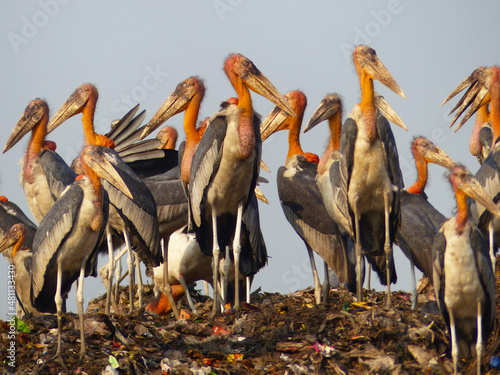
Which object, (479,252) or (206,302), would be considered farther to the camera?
(206,302)

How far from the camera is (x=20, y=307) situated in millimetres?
8281

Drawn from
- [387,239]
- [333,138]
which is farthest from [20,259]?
[387,239]

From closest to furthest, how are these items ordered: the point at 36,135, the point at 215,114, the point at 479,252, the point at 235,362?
the point at 479,252, the point at 235,362, the point at 215,114, the point at 36,135

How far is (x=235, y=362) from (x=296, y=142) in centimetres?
339

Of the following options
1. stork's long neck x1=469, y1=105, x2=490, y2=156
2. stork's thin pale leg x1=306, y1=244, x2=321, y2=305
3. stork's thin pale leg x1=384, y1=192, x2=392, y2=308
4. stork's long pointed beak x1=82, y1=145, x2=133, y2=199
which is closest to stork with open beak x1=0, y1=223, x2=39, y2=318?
stork's long pointed beak x1=82, y1=145, x2=133, y2=199

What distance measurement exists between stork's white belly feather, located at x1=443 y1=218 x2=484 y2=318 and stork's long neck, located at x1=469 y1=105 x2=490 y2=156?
4316 mm

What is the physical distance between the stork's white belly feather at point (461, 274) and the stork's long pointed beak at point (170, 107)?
157 inches

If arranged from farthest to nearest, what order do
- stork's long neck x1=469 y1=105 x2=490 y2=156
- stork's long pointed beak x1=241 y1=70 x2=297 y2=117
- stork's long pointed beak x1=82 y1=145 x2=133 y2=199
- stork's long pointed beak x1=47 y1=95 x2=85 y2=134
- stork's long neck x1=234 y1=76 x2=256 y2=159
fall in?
stork's long neck x1=469 y1=105 x2=490 y2=156 → stork's long pointed beak x1=47 y1=95 x2=85 y2=134 → stork's long pointed beak x1=241 y1=70 x2=297 y2=117 → stork's long neck x1=234 y1=76 x2=256 y2=159 → stork's long pointed beak x1=82 y1=145 x2=133 y2=199

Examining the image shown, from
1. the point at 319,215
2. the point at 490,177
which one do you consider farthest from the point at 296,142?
the point at 490,177

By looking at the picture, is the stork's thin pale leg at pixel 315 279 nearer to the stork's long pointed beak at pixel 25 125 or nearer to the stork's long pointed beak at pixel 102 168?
the stork's long pointed beak at pixel 102 168

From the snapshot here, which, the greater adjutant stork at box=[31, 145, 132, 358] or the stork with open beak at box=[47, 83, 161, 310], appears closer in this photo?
the greater adjutant stork at box=[31, 145, 132, 358]

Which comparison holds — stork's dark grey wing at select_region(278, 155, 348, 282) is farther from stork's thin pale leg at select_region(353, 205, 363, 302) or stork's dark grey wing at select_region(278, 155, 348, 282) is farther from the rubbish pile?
the rubbish pile

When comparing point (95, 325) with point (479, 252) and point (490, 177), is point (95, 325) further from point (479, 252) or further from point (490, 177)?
point (490, 177)

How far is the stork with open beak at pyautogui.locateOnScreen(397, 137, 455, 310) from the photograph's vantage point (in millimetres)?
7188
